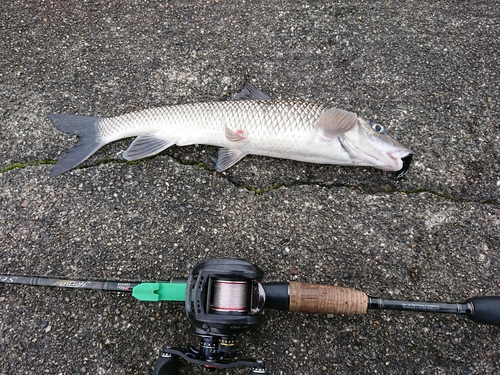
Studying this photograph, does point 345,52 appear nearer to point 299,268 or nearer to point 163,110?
point 163,110

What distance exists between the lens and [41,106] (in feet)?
9.84

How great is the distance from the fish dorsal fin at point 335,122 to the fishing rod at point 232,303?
1.09 metres

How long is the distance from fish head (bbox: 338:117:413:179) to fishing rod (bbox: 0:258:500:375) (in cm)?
101

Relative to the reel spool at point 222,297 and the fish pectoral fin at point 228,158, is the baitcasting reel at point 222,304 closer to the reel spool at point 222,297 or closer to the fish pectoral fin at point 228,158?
the reel spool at point 222,297

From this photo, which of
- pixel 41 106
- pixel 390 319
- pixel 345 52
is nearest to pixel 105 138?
pixel 41 106

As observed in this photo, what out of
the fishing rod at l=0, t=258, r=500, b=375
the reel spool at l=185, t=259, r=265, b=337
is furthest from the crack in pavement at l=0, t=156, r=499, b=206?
the reel spool at l=185, t=259, r=265, b=337

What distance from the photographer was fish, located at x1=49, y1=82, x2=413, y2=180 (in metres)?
2.63

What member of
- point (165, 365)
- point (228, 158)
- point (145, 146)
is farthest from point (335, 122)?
point (165, 365)

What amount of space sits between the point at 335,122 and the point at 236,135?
713mm

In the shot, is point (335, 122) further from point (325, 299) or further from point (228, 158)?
point (325, 299)

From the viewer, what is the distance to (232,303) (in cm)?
185

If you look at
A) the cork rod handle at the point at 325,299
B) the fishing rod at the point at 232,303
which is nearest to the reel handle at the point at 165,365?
the fishing rod at the point at 232,303

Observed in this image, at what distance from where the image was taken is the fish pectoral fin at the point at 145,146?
108 inches

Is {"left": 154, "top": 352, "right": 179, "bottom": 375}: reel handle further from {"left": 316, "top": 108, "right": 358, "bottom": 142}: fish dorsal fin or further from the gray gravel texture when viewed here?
{"left": 316, "top": 108, "right": 358, "bottom": 142}: fish dorsal fin
